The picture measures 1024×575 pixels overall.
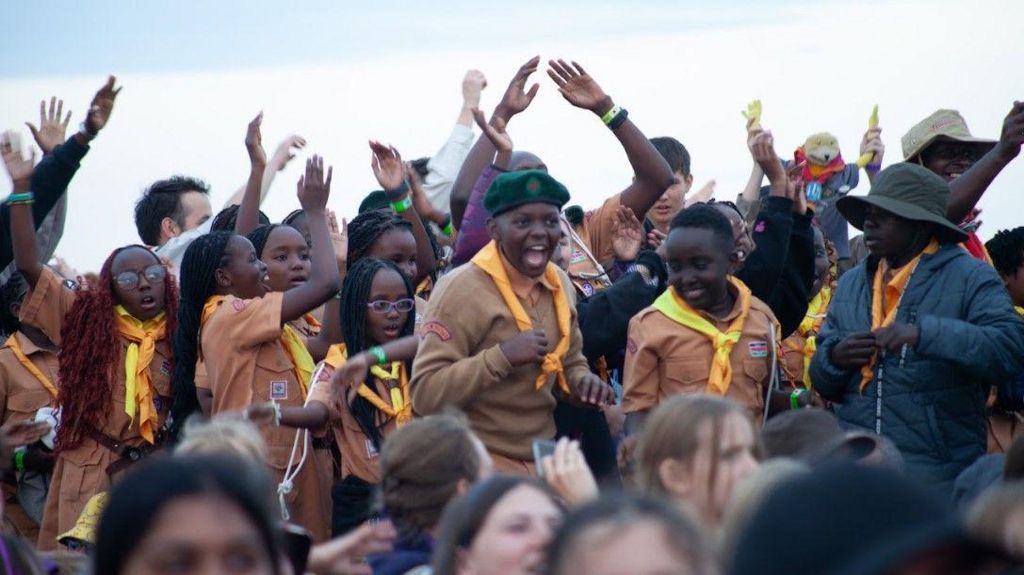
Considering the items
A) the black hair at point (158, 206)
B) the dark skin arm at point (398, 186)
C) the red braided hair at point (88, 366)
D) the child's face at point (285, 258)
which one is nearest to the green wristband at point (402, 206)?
the dark skin arm at point (398, 186)

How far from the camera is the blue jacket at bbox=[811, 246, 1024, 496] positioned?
6.88 m

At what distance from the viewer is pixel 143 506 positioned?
3.02 meters

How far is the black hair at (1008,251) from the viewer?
898cm

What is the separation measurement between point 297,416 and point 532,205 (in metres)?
1.46

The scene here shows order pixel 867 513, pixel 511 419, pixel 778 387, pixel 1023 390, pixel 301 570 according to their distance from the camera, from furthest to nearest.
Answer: pixel 1023 390
pixel 778 387
pixel 511 419
pixel 301 570
pixel 867 513

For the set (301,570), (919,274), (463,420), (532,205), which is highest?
(532,205)

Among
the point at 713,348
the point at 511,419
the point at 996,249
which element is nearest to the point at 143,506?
the point at 511,419

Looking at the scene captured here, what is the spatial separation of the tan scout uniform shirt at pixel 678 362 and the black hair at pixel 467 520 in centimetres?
306

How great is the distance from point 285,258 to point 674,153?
304cm

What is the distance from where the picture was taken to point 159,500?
9.91 feet

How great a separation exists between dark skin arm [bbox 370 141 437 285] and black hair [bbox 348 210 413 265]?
7.5 inches

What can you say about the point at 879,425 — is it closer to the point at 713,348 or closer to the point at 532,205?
the point at 713,348

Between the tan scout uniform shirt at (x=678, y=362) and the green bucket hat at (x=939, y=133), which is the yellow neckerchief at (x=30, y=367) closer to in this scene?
the tan scout uniform shirt at (x=678, y=362)

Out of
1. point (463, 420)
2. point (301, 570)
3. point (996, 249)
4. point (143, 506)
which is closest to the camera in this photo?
point (143, 506)
